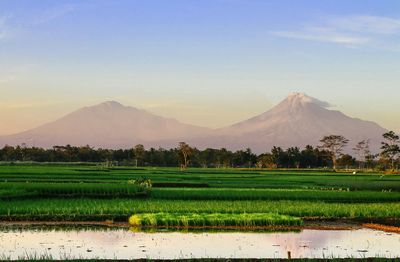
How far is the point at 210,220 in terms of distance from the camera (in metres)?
21.8

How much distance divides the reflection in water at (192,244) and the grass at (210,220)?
1.37m

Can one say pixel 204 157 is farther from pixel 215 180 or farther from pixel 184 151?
pixel 215 180

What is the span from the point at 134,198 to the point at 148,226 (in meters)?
12.1

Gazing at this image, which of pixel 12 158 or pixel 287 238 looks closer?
pixel 287 238

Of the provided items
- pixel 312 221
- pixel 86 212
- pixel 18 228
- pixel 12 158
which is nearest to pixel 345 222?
pixel 312 221

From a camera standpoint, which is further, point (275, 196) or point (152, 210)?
point (275, 196)

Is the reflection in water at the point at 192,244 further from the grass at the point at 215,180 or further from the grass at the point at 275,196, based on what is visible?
the grass at the point at 215,180

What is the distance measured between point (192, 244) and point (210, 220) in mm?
4242

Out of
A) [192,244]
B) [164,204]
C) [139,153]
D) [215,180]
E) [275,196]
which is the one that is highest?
[139,153]

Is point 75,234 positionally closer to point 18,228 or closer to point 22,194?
point 18,228

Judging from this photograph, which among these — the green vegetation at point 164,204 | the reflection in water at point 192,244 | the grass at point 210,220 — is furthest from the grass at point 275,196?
the reflection in water at point 192,244

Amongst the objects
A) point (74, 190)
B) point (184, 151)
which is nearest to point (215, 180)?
point (74, 190)

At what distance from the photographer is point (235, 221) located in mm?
21969

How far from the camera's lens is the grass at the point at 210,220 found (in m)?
21.5
